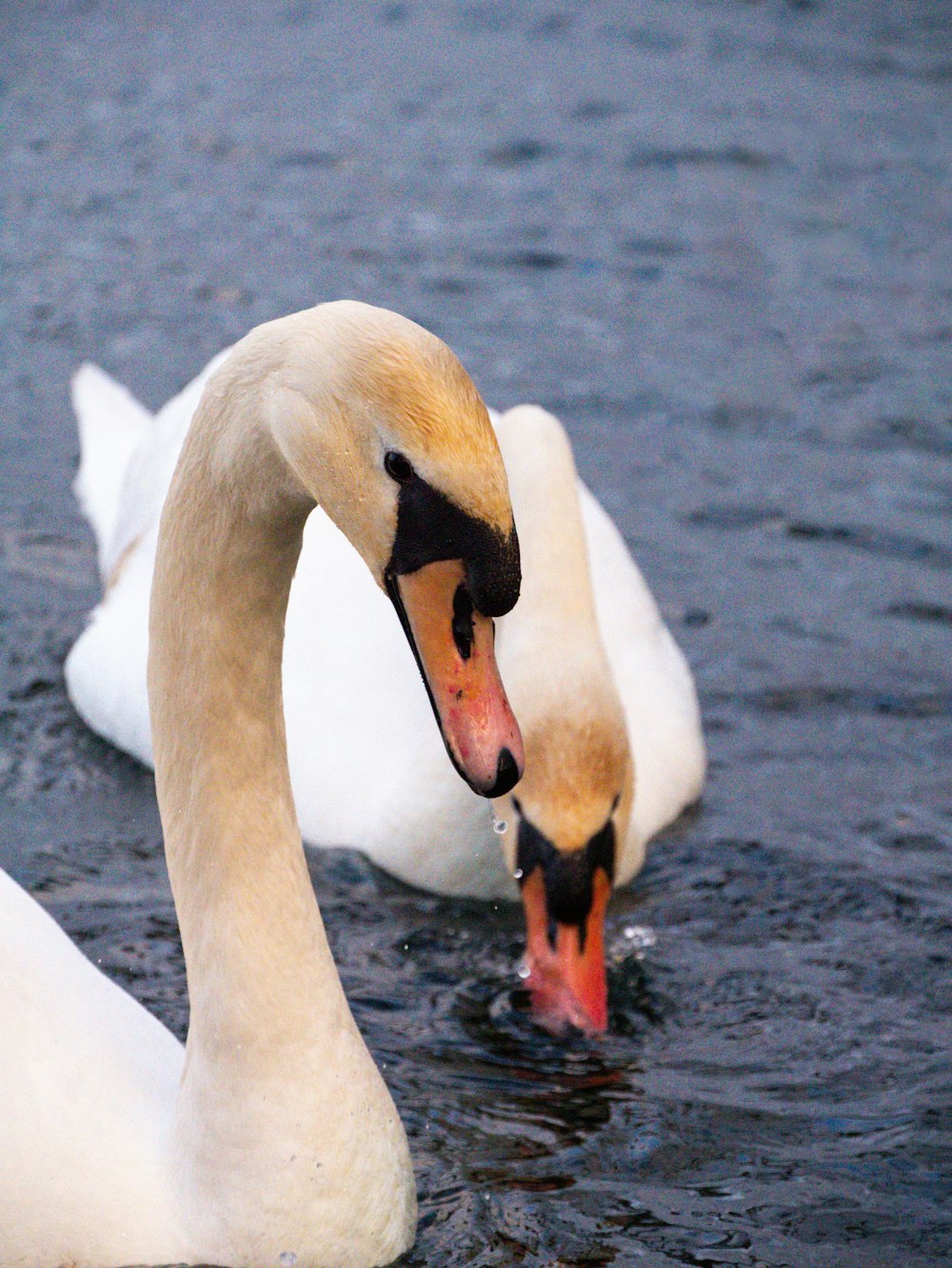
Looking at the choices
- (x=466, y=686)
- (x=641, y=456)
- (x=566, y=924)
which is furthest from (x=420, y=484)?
(x=641, y=456)

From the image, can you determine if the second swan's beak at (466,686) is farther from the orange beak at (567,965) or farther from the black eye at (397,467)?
the orange beak at (567,965)

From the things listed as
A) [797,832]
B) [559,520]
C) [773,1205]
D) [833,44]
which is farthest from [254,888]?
[833,44]

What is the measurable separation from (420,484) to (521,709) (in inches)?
87.1

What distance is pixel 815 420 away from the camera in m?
8.46

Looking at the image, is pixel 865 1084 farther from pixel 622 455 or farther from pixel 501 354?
pixel 501 354

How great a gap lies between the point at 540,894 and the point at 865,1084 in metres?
A: 0.88

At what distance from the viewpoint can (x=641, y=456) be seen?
8.20 metres

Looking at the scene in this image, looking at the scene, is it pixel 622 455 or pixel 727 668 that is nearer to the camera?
pixel 727 668

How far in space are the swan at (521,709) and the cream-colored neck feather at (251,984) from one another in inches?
52.5

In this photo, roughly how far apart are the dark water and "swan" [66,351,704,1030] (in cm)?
15

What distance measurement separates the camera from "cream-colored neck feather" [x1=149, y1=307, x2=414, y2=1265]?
11.3ft

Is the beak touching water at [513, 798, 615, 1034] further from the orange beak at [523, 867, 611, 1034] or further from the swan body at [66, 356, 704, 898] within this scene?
the swan body at [66, 356, 704, 898]

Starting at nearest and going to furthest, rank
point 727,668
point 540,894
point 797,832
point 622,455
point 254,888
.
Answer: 1. point 254,888
2. point 540,894
3. point 797,832
4. point 727,668
5. point 622,455

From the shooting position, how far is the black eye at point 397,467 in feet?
9.30
